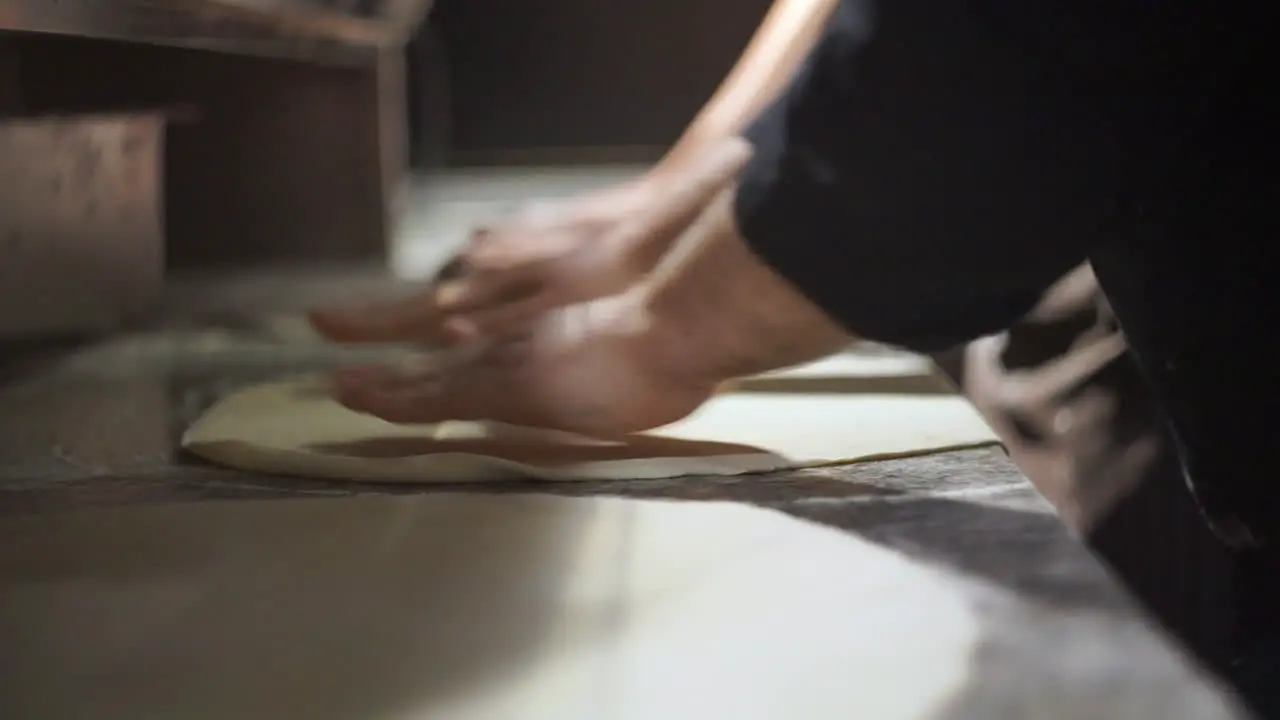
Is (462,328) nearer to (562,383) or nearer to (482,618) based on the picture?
(562,383)

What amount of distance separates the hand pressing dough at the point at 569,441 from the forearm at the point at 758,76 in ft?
0.96

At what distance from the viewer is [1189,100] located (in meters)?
0.35

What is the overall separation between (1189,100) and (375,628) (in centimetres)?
30

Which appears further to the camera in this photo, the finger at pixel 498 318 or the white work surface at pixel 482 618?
the finger at pixel 498 318

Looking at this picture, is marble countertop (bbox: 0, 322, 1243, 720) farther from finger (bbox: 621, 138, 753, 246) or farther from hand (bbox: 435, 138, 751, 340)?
finger (bbox: 621, 138, 753, 246)

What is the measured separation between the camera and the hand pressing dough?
0.51 metres

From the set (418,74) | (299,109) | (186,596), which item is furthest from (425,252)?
(186,596)

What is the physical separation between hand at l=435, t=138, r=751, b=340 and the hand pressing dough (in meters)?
0.12

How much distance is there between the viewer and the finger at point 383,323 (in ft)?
2.82

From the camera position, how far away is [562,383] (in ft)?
1.85

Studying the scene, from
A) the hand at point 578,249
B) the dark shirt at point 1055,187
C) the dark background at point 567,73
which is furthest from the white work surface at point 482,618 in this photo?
the dark background at point 567,73

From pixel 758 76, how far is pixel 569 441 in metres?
0.44

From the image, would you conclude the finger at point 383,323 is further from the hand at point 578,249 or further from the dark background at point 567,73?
the dark background at point 567,73

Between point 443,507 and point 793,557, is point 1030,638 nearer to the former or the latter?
point 793,557
